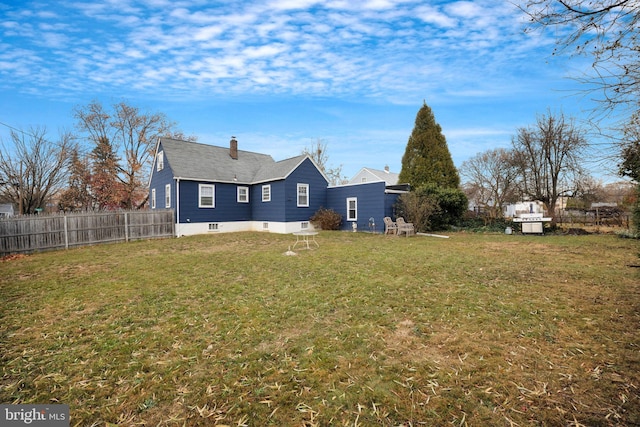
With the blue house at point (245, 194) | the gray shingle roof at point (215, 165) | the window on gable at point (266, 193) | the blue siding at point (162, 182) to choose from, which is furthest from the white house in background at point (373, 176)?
the blue siding at point (162, 182)

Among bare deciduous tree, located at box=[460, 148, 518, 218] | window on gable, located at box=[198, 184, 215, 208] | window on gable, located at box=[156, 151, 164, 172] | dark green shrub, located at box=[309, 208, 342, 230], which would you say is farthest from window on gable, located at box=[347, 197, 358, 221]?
bare deciduous tree, located at box=[460, 148, 518, 218]

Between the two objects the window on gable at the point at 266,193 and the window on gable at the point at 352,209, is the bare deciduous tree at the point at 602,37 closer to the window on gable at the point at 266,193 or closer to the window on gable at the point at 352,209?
the window on gable at the point at 352,209

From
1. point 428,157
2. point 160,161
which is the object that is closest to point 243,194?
point 160,161

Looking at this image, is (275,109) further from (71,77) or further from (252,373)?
(252,373)

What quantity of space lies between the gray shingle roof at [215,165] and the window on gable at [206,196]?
54 centimetres

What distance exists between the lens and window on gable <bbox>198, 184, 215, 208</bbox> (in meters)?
16.8

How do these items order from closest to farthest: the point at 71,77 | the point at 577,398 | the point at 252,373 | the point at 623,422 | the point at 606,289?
the point at 623,422
the point at 577,398
the point at 252,373
the point at 606,289
the point at 71,77

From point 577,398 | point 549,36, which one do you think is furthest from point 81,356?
point 549,36

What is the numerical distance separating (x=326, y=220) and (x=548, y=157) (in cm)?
1592

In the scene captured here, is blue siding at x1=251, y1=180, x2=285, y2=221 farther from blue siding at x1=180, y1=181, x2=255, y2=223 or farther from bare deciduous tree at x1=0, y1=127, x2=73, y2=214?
bare deciduous tree at x1=0, y1=127, x2=73, y2=214

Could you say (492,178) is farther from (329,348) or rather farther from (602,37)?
(329,348)

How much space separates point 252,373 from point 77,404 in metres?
1.46

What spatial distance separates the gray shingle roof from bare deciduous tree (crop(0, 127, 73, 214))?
11.0 m

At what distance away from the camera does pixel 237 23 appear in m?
8.09
